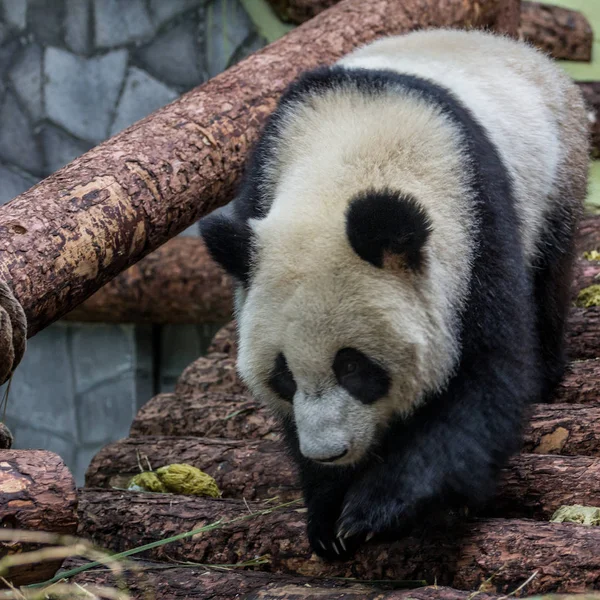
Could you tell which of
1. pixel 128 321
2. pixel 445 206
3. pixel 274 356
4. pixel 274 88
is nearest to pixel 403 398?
pixel 274 356

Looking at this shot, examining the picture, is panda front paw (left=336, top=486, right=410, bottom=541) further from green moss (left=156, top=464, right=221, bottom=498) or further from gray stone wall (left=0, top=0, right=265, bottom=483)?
gray stone wall (left=0, top=0, right=265, bottom=483)

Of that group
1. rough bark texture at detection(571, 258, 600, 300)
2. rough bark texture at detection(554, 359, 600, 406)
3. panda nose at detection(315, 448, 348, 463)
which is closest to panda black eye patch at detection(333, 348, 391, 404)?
panda nose at detection(315, 448, 348, 463)

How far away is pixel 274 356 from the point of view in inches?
105

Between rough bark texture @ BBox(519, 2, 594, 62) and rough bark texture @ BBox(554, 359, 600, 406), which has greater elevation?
rough bark texture @ BBox(519, 2, 594, 62)

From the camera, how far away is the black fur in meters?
2.60

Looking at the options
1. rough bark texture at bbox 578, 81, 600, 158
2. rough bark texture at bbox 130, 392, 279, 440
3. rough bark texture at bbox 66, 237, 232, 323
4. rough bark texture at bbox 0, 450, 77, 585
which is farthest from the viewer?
rough bark texture at bbox 66, 237, 232, 323

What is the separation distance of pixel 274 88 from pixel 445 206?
1.78m

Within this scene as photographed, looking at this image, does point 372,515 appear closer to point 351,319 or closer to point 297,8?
point 351,319

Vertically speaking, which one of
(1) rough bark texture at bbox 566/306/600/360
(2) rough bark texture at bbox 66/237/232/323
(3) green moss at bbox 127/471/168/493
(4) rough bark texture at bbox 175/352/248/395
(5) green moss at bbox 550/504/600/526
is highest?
(5) green moss at bbox 550/504/600/526

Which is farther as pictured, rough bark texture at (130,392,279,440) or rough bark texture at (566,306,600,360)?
rough bark texture at (566,306,600,360)

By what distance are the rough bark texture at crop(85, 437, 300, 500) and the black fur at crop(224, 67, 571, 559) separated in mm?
Result: 509

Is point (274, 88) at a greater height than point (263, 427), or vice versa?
point (274, 88)

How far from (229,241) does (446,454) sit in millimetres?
855

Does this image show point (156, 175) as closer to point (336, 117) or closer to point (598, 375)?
point (336, 117)
